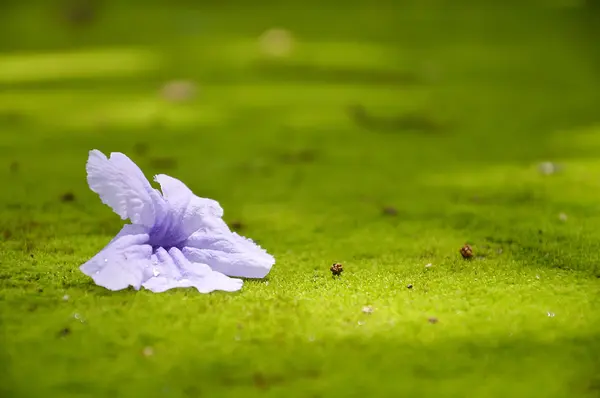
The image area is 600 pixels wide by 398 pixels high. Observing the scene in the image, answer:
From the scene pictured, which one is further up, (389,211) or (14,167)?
(14,167)

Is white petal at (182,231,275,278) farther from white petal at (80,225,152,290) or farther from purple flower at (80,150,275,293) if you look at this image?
white petal at (80,225,152,290)

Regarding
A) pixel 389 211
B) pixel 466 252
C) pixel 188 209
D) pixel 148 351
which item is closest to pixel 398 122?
pixel 389 211

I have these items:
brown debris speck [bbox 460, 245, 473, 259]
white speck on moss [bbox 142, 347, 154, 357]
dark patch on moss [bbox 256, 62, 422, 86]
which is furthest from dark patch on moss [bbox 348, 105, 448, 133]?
white speck on moss [bbox 142, 347, 154, 357]

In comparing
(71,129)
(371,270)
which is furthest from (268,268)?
(71,129)

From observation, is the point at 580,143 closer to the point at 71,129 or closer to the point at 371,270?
the point at 371,270

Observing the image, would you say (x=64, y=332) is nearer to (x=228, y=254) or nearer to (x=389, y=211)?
(x=228, y=254)

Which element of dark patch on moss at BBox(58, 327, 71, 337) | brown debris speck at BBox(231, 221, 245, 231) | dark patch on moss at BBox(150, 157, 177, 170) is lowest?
brown debris speck at BBox(231, 221, 245, 231)

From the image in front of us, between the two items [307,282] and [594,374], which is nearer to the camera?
[594,374]
